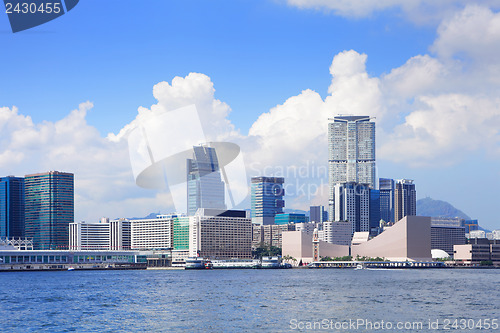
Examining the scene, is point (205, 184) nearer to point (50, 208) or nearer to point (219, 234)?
point (219, 234)

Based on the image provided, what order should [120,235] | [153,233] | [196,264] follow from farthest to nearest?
[120,235] → [153,233] → [196,264]

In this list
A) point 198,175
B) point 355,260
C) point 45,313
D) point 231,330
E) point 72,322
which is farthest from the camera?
point 198,175

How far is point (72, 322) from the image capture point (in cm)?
3725

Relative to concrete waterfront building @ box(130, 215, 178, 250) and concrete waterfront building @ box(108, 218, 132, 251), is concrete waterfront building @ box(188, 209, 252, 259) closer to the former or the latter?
concrete waterfront building @ box(130, 215, 178, 250)

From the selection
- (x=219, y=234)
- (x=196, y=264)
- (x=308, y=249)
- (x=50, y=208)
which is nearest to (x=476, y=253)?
(x=308, y=249)

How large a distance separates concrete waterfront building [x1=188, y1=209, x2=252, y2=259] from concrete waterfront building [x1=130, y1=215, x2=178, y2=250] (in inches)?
146

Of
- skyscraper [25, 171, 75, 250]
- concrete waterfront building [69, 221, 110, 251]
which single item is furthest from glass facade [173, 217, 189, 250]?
skyscraper [25, 171, 75, 250]

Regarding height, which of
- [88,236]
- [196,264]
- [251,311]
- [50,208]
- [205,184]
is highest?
[205,184]

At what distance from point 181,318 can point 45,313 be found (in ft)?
31.6

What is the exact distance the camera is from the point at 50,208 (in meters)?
190

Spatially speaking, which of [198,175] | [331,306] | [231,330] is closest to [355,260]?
[198,175]

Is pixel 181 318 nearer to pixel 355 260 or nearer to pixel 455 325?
pixel 455 325

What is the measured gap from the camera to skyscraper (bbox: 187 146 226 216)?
181750mm

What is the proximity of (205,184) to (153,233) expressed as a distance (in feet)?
63.8
